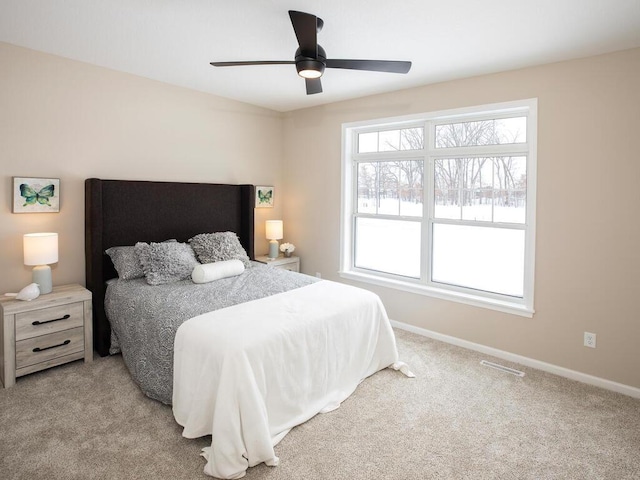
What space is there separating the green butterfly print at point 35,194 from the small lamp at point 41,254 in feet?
0.94

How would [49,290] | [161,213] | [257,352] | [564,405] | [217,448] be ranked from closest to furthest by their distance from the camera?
[217,448] < [257,352] < [564,405] < [49,290] < [161,213]

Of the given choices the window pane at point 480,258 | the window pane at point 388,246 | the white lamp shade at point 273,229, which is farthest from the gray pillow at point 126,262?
the window pane at point 480,258

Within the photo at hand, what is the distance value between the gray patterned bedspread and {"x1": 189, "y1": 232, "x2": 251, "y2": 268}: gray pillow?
36cm

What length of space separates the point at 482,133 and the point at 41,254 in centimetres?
386

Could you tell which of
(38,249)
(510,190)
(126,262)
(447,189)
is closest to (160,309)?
(126,262)

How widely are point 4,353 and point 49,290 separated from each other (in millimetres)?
526

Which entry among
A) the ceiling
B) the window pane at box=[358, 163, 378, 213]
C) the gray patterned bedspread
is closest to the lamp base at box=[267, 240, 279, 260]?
the window pane at box=[358, 163, 378, 213]

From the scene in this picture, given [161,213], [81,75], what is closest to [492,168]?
[161,213]

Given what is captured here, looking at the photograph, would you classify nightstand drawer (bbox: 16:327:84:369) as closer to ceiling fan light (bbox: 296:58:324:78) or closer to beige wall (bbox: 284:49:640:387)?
ceiling fan light (bbox: 296:58:324:78)

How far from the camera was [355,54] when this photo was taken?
3.02 m

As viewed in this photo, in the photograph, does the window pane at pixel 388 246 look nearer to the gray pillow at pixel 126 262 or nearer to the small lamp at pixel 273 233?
the small lamp at pixel 273 233

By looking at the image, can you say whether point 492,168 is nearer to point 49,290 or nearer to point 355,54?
point 355,54

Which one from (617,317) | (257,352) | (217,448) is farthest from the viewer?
(617,317)

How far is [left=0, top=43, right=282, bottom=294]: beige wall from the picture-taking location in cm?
303
